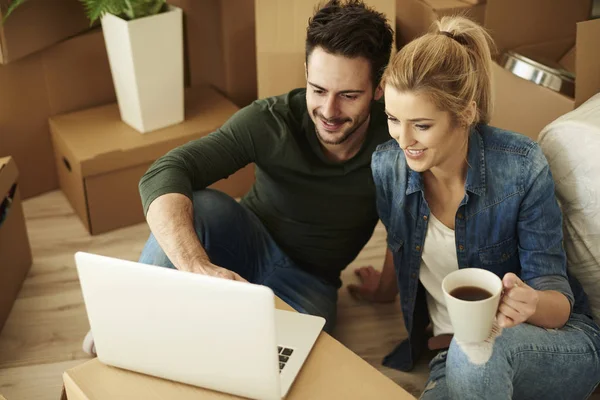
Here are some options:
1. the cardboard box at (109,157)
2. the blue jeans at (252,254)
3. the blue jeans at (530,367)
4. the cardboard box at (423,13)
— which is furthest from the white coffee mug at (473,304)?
the cardboard box at (109,157)

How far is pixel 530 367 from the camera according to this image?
140 centimetres

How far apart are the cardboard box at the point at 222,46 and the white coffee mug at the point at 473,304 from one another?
1.61 m

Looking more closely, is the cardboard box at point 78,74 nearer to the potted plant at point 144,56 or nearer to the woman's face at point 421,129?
the potted plant at point 144,56

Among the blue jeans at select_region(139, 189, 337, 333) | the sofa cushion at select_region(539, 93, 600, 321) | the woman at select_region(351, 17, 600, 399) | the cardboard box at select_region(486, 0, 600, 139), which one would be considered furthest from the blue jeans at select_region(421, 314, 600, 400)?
the cardboard box at select_region(486, 0, 600, 139)

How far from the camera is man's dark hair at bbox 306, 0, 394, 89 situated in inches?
63.9

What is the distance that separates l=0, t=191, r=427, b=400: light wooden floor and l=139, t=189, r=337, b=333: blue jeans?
144 mm

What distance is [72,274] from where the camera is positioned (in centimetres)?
226

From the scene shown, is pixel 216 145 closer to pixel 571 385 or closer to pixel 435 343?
pixel 435 343

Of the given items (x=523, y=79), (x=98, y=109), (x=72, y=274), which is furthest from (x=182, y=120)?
(x=523, y=79)

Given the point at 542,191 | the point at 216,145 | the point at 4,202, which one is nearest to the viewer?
the point at 542,191

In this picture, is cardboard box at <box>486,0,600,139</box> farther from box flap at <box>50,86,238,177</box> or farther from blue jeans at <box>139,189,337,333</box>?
box flap at <box>50,86,238,177</box>

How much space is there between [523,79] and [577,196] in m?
0.71

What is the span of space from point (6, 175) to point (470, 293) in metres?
1.35

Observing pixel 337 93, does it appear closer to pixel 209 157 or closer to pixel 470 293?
pixel 209 157
